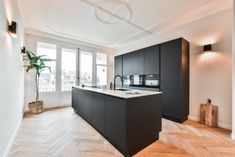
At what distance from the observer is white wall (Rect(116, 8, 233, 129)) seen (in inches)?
108

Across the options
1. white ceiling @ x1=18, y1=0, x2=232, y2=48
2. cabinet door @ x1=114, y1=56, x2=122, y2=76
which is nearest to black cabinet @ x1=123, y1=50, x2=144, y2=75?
cabinet door @ x1=114, y1=56, x2=122, y2=76

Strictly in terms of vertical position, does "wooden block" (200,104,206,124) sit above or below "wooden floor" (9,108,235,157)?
above

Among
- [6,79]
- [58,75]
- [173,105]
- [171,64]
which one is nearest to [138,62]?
[171,64]

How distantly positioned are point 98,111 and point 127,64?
114 inches

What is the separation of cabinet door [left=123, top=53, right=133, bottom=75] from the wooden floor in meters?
2.46

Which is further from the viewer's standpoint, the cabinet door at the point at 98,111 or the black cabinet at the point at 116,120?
the cabinet door at the point at 98,111

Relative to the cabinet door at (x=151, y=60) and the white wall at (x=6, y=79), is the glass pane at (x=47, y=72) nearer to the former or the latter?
the white wall at (x=6, y=79)

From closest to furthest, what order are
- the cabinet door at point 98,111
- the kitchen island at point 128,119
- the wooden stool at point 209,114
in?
the kitchen island at point 128,119 < the cabinet door at point 98,111 < the wooden stool at point 209,114

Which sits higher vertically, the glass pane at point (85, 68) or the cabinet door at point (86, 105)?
the glass pane at point (85, 68)

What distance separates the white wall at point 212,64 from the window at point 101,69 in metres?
3.63

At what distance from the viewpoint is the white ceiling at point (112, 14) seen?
258 cm

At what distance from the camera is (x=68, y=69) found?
5.05 meters

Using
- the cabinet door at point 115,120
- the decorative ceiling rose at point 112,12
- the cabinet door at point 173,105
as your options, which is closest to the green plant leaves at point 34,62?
the decorative ceiling rose at point 112,12

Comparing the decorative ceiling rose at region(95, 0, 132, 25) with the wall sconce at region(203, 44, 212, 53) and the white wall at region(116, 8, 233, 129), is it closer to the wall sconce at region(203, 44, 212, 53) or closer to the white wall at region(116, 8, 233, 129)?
the white wall at region(116, 8, 233, 129)
